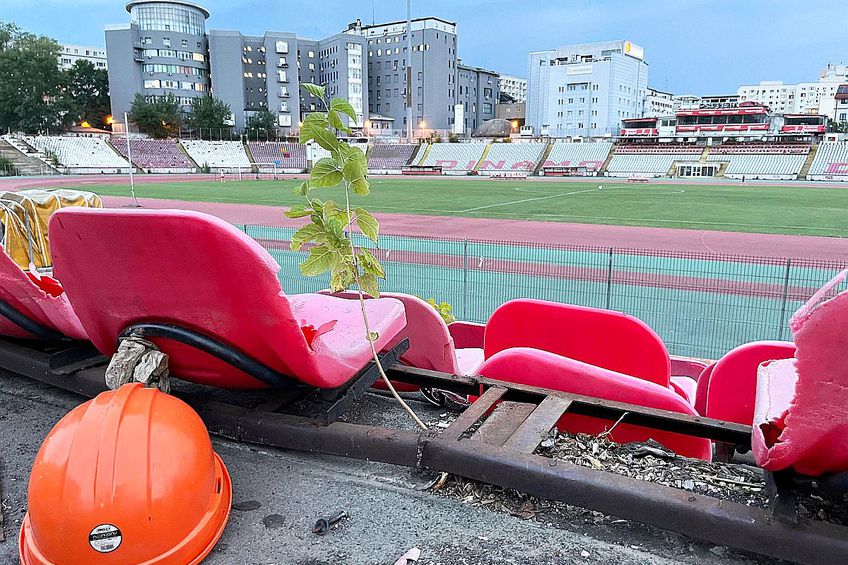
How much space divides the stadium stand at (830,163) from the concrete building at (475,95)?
58098 millimetres

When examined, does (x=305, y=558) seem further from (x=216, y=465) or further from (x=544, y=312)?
(x=544, y=312)

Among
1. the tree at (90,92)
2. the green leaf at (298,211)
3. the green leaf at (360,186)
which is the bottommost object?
the green leaf at (298,211)

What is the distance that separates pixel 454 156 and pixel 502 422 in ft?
247

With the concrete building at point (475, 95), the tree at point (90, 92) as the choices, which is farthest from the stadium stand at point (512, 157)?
the tree at point (90, 92)

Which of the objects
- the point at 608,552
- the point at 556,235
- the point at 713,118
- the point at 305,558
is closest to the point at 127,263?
the point at 305,558

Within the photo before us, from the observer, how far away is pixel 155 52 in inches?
3602

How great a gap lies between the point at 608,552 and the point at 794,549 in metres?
0.59

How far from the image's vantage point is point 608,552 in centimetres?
222

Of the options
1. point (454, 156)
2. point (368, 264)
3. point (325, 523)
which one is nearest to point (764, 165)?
point (454, 156)

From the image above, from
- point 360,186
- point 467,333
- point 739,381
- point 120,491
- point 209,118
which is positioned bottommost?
point 467,333

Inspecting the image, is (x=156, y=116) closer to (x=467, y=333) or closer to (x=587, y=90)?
(x=587, y=90)

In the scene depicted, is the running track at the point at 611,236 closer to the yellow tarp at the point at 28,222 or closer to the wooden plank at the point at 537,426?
the yellow tarp at the point at 28,222

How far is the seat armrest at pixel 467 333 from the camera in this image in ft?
21.2

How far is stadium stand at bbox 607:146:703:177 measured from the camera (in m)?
61.8
